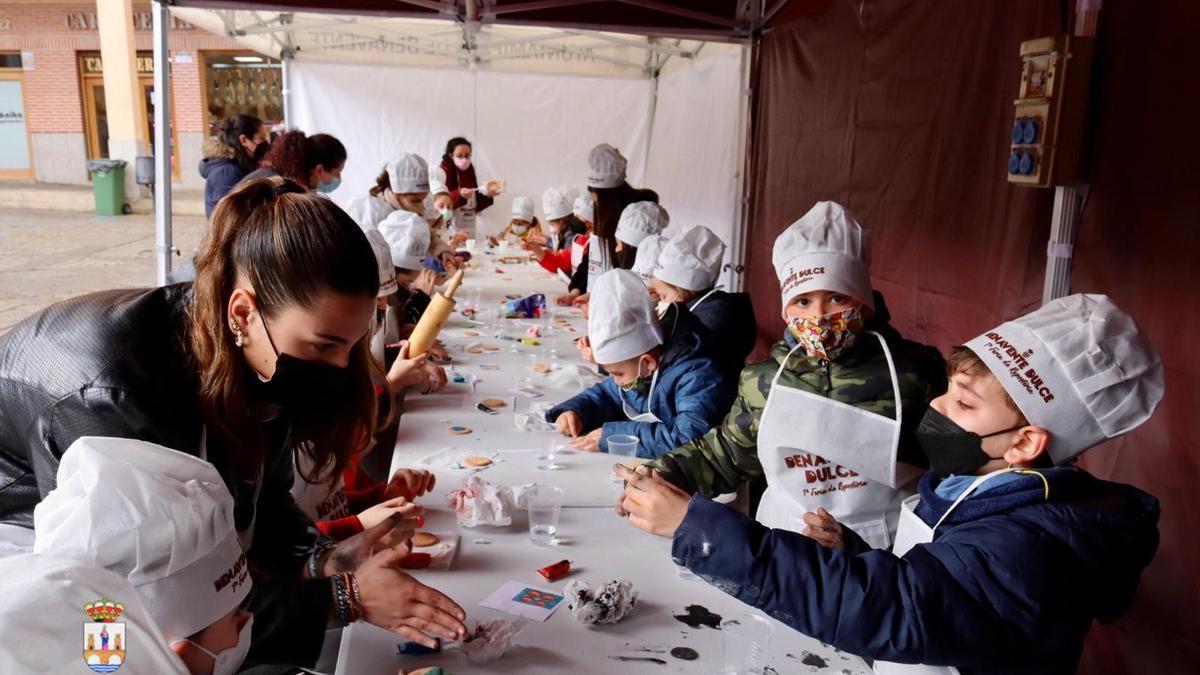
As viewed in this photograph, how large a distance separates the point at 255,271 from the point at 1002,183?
3.04m

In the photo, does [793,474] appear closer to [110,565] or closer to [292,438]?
[292,438]

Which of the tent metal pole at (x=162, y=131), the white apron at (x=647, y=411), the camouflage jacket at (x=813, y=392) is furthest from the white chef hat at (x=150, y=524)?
the tent metal pole at (x=162, y=131)

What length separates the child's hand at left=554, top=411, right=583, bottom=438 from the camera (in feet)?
10.4

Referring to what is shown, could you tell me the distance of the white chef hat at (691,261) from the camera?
4055 millimetres

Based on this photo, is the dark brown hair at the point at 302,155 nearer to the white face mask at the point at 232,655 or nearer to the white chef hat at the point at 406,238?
the white chef hat at the point at 406,238

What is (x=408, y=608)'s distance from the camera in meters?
1.70

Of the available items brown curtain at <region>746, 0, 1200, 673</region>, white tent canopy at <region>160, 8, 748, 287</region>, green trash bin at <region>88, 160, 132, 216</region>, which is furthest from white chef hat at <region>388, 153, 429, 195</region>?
green trash bin at <region>88, 160, 132, 216</region>

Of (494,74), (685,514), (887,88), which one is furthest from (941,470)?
(494,74)

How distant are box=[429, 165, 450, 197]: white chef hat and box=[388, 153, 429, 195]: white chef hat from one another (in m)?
2.32

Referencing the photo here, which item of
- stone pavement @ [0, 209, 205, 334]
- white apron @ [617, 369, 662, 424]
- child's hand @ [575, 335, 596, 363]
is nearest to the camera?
white apron @ [617, 369, 662, 424]

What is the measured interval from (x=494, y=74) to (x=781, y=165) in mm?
6066

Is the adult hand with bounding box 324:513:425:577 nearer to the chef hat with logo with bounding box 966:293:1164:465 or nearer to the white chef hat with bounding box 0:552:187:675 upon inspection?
the white chef hat with bounding box 0:552:187:675

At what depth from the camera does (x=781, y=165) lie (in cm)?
634

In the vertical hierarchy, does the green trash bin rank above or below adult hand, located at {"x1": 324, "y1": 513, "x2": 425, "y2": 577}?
above
